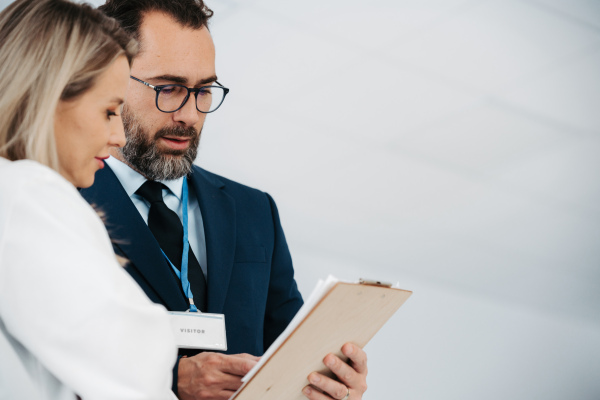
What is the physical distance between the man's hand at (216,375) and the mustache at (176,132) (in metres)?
0.66

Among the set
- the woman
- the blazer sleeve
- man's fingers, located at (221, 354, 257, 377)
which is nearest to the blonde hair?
the woman

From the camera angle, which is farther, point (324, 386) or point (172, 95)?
point (172, 95)

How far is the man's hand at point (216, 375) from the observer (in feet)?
4.59

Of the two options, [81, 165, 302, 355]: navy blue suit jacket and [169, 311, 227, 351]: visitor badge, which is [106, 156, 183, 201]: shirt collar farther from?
[169, 311, 227, 351]: visitor badge

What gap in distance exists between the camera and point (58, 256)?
2.60ft

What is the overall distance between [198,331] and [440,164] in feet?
6.21

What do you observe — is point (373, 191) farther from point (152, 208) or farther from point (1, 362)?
point (1, 362)

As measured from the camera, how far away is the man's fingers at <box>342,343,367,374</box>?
1.39 meters

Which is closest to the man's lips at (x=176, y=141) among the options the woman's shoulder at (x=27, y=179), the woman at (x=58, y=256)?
the woman at (x=58, y=256)

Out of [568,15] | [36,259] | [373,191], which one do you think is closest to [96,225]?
[36,259]

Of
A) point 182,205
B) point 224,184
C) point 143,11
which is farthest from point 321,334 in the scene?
point 143,11

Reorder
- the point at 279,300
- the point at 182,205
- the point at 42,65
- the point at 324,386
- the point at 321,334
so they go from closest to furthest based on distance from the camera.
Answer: the point at 42,65
the point at 321,334
the point at 324,386
the point at 182,205
the point at 279,300

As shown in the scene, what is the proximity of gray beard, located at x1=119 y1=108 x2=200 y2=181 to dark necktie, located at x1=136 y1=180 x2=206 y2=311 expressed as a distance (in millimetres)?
61

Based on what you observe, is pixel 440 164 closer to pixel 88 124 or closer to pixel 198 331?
pixel 198 331
